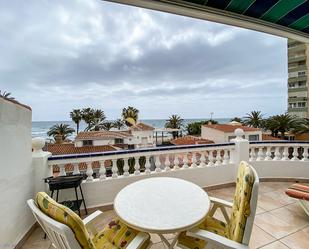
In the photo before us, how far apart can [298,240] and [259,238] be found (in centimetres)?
40

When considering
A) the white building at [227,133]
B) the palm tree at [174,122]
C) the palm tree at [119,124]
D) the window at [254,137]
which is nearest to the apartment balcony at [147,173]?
the white building at [227,133]

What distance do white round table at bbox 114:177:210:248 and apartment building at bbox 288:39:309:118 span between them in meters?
28.0

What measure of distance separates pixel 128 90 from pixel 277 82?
103 ft

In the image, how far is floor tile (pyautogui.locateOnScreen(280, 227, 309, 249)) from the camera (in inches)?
69.2

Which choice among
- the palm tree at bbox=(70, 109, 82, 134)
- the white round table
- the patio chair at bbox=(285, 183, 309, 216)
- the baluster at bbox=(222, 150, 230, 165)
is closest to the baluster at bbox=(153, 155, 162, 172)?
the white round table

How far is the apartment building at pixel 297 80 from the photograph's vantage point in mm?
22469

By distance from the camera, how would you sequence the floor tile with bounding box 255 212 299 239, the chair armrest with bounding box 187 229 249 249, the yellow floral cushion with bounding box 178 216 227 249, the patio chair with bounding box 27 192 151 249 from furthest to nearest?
the floor tile with bounding box 255 212 299 239 → the yellow floral cushion with bounding box 178 216 227 249 → the chair armrest with bounding box 187 229 249 249 → the patio chair with bounding box 27 192 151 249

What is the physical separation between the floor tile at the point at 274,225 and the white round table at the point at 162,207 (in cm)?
123

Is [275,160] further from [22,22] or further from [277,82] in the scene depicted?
[277,82]

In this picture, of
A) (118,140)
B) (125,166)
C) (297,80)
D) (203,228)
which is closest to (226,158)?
(125,166)

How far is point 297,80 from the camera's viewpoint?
23.6 meters

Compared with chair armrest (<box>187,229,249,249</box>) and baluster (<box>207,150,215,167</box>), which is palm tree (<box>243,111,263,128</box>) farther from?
chair armrest (<box>187,229,249,249</box>)

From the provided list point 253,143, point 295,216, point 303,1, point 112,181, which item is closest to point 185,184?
point 112,181

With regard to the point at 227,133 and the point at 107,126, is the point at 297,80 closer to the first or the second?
the point at 227,133
